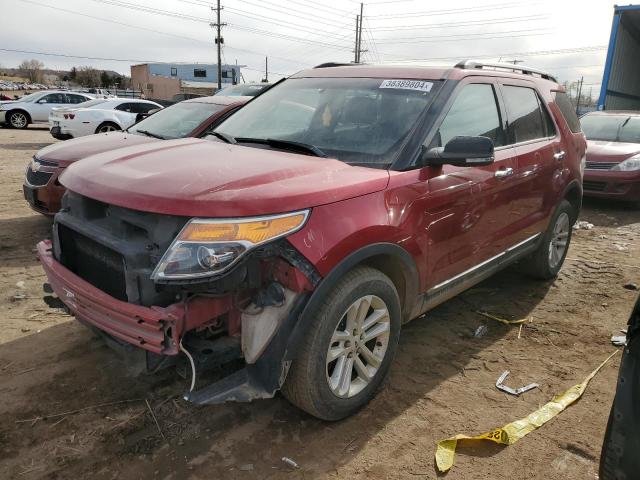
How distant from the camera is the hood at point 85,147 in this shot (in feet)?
18.1

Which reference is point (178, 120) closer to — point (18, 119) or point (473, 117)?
point (473, 117)

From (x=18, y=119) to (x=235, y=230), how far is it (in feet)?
69.3

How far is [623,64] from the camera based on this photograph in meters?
15.0

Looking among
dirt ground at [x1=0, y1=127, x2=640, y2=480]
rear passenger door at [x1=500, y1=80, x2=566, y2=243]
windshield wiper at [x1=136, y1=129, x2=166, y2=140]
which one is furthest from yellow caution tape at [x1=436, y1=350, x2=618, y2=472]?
windshield wiper at [x1=136, y1=129, x2=166, y2=140]

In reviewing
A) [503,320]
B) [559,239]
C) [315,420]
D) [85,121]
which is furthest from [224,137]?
[85,121]

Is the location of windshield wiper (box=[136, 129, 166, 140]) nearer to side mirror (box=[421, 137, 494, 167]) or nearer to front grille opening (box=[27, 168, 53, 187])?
front grille opening (box=[27, 168, 53, 187])

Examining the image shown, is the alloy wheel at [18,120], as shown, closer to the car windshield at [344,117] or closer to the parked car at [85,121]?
the parked car at [85,121]

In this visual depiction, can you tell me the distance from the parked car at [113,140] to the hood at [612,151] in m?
5.94

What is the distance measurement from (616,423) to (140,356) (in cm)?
194

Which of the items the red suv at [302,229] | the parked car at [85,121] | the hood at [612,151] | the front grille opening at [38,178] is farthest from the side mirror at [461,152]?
the parked car at [85,121]

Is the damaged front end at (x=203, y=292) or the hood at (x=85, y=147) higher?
the hood at (x=85, y=147)

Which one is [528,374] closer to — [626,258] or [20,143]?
[626,258]

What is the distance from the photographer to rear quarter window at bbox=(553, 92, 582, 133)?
4684 mm

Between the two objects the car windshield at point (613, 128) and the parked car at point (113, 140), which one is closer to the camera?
the parked car at point (113, 140)
